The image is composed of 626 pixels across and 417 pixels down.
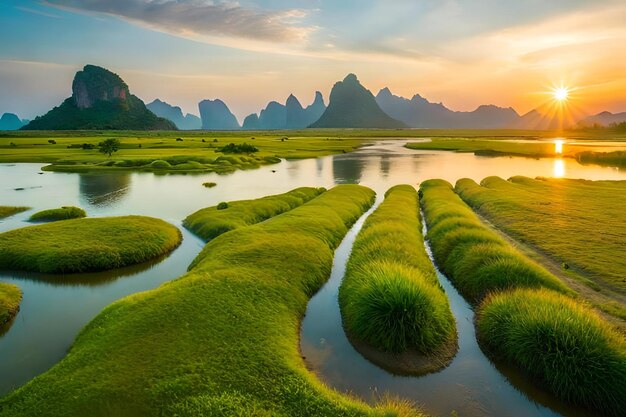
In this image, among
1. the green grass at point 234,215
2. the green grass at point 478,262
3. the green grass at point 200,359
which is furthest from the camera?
the green grass at point 234,215

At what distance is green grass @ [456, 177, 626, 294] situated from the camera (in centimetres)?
2312

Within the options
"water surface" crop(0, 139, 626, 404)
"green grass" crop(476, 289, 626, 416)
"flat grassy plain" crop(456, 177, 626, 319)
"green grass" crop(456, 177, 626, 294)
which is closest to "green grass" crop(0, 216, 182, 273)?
"water surface" crop(0, 139, 626, 404)

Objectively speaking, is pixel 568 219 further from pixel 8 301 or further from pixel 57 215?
pixel 57 215

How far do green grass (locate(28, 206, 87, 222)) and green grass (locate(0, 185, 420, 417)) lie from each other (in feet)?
81.0

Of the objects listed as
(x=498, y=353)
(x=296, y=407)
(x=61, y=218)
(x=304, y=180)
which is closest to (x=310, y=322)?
(x=296, y=407)

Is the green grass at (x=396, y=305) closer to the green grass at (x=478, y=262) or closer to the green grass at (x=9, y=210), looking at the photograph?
the green grass at (x=478, y=262)

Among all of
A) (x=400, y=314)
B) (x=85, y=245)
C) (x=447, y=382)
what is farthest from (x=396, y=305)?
(x=85, y=245)

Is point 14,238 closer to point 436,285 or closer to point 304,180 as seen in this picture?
point 436,285

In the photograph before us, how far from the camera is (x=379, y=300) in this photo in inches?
644

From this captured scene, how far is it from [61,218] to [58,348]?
2617 centimetres

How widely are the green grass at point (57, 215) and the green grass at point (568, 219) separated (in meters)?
41.5

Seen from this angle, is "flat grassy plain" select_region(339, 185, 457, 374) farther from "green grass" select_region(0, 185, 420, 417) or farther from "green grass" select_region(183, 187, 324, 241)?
"green grass" select_region(183, 187, 324, 241)

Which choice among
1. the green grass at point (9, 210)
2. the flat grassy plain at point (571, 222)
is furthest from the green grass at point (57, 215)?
the flat grassy plain at point (571, 222)

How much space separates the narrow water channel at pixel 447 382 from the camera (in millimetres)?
12344
